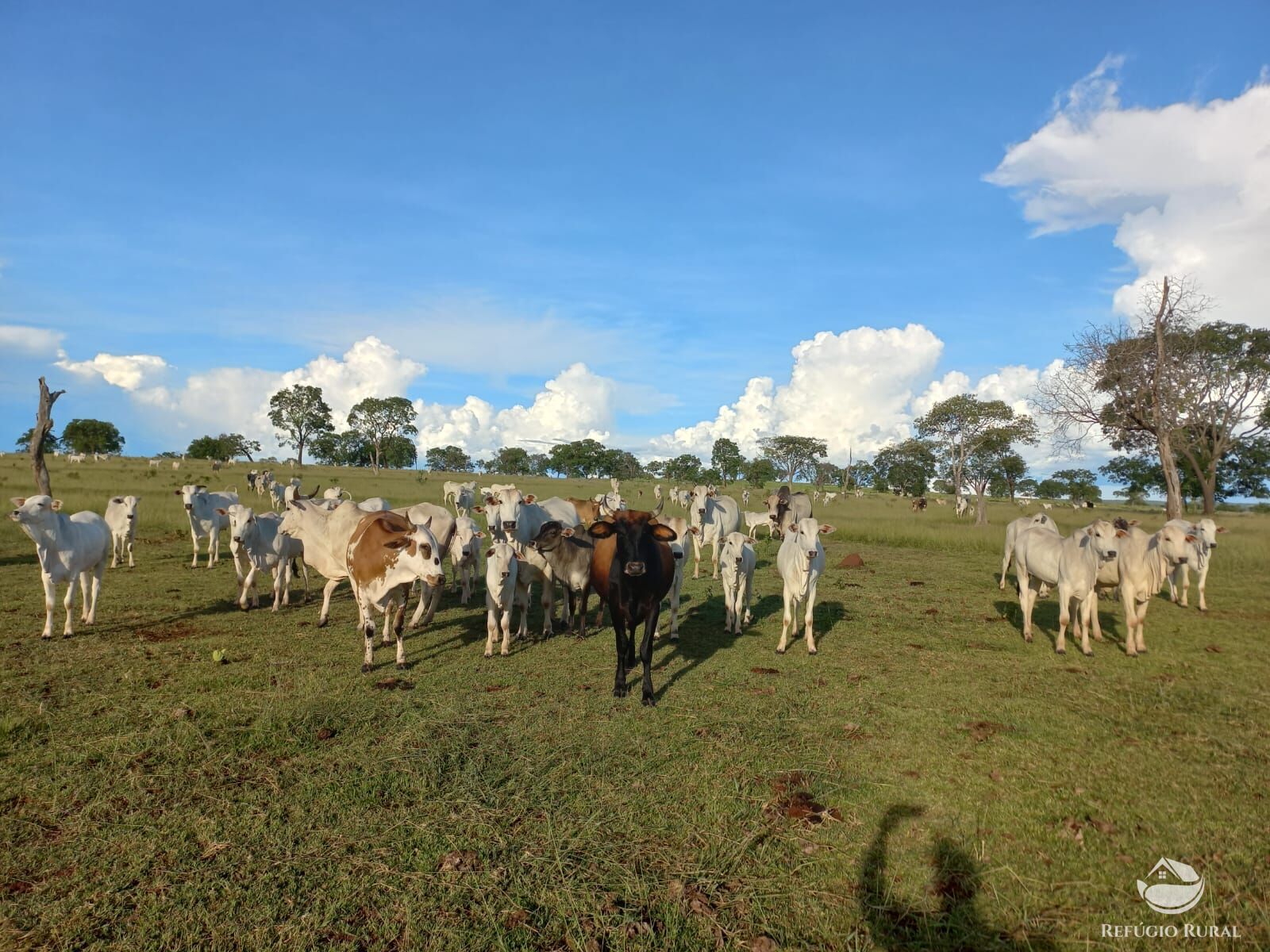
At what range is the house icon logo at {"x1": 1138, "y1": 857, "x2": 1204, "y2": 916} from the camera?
4.01m

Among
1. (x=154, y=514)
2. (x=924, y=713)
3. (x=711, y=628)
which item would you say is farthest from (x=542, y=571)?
(x=154, y=514)

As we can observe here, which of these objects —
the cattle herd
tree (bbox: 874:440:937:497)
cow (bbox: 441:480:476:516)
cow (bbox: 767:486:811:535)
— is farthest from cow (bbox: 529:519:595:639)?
tree (bbox: 874:440:937:497)

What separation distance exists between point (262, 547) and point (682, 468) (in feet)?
318

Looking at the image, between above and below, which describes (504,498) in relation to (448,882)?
above

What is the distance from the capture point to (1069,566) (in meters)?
10.3

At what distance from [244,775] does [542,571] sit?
19.0ft

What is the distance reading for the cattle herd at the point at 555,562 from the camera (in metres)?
8.38

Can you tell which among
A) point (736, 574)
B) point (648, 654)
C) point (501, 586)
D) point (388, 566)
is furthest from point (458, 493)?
point (648, 654)

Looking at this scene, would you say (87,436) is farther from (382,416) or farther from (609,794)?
(609,794)

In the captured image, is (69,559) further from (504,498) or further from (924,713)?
(924,713)

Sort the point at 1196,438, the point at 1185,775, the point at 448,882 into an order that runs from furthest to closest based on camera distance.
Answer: the point at 1196,438 → the point at 1185,775 → the point at 448,882

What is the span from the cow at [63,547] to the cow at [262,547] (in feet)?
6.26

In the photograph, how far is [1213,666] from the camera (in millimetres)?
9195

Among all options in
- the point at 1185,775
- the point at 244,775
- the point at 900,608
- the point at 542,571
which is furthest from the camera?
the point at 900,608
